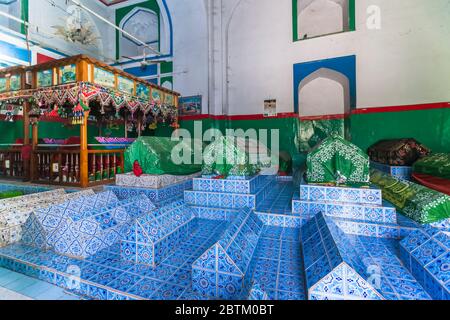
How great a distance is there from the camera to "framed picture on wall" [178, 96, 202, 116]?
688cm

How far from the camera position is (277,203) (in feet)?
10.1

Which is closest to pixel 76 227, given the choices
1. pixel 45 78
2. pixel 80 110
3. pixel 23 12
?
pixel 80 110

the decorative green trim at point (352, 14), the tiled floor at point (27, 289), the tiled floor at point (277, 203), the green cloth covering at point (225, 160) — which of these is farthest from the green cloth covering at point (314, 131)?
the tiled floor at point (27, 289)

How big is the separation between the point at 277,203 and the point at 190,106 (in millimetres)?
4947

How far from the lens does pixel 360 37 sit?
564 cm

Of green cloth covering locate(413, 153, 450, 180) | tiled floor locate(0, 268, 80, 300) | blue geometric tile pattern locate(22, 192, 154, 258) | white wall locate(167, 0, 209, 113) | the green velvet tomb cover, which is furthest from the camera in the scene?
white wall locate(167, 0, 209, 113)

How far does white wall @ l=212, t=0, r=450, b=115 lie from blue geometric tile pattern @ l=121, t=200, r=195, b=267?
5.23 meters

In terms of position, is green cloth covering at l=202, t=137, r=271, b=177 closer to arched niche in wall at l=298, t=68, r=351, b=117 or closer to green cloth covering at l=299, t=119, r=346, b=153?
green cloth covering at l=299, t=119, r=346, b=153

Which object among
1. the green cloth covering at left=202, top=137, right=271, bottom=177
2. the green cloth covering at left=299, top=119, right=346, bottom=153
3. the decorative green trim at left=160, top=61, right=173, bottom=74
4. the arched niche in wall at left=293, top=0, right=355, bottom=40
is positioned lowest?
the green cloth covering at left=202, top=137, right=271, bottom=177

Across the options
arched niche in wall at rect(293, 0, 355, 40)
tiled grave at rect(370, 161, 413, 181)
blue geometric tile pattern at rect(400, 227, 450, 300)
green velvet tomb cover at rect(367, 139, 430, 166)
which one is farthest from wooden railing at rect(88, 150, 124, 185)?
arched niche in wall at rect(293, 0, 355, 40)

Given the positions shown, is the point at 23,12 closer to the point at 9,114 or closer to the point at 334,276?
the point at 9,114

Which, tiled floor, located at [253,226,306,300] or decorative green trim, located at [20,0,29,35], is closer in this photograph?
tiled floor, located at [253,226,306,300]

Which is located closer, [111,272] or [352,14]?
[111,272]
